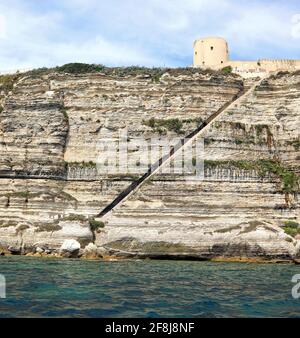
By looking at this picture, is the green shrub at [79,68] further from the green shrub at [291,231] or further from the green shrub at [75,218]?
the green shrub at [291,231]

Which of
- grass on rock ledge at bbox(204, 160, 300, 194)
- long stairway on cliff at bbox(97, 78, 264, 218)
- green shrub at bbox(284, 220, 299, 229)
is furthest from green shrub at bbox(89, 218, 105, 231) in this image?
green shrub at bbox(284, 220, 299, 229)

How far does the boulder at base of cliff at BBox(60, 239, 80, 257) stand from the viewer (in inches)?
1176

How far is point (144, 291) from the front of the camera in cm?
1614

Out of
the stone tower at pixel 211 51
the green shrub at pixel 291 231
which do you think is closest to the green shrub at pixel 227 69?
the stone tower at pixel 211 51

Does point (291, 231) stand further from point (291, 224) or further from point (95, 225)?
point (95, 225)

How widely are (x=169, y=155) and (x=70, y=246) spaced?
10013 mm

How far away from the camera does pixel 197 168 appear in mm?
34812

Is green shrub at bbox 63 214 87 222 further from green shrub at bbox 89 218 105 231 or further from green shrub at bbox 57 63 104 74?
green shrub at bbox 57 63 104 74

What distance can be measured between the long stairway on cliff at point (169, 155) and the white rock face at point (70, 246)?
4610mm

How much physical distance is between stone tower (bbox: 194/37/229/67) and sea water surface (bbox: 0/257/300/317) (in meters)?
25.2

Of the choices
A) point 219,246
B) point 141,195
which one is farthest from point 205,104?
point 219,246

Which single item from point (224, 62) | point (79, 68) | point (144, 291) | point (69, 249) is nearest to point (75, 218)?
point (69, 249)
